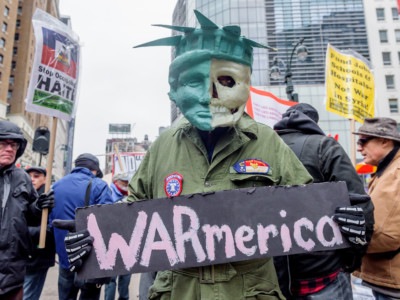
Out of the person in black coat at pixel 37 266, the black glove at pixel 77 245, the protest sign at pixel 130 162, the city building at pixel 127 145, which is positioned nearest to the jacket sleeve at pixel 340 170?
the black glove at pixel 77 245

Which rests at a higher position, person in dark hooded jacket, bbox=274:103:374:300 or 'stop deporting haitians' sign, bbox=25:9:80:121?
'stop deporting haitians' sign, bbox=25:9:80:121

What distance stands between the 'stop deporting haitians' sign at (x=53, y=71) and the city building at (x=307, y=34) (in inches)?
1131

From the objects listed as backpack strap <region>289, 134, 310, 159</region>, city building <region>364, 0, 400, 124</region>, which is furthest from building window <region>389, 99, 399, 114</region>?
backpack strap <region>289, 134, 310, 159</region>

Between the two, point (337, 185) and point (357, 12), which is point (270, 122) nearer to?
point (337, 185)

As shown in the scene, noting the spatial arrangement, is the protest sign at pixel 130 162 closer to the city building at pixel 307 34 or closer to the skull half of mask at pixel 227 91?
the skull half of mask at pixel 227 91

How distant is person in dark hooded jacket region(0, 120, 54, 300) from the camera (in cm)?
263

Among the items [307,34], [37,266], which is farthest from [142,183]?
[307,34]

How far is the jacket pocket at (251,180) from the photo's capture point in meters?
1.72

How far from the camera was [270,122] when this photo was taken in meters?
5.74

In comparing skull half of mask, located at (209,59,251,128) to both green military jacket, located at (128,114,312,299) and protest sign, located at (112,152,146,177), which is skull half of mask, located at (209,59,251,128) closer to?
green military jacket, located at (128,114,312,299)

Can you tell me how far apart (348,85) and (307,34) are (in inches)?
1227

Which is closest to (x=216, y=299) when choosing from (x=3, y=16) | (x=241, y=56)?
(x=241, y=56)

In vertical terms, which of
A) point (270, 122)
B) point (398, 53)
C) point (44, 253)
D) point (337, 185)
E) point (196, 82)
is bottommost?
point (44, 253)

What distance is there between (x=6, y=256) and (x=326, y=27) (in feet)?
118
